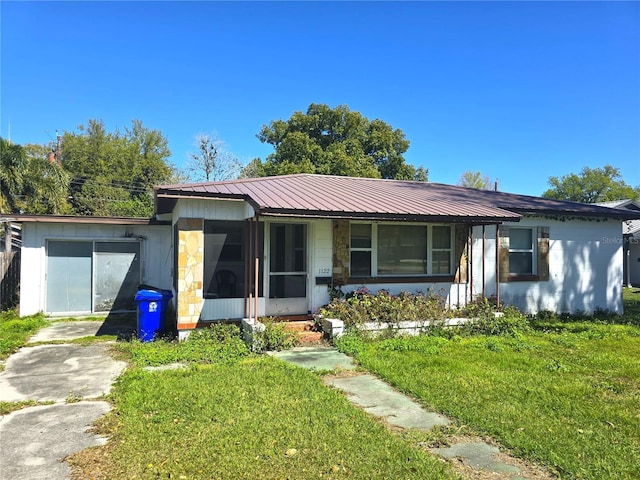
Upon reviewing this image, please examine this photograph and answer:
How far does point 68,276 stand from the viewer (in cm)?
1274

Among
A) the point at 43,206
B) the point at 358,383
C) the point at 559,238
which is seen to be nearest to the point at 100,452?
the point at 358,383

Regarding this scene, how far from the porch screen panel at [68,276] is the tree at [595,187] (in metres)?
54.4

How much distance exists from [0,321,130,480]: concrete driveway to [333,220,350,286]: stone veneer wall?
4.78 m

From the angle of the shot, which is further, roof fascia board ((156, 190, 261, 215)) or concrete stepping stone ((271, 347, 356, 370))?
roof fascia board ((156, 190, 261, 215))

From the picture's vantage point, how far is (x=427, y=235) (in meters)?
11.2

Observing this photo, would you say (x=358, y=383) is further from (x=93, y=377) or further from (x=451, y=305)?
(x=451, y=305)

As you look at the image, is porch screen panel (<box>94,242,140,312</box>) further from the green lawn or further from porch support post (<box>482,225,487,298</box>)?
porch support post (<box>482,225,487,298</box>)

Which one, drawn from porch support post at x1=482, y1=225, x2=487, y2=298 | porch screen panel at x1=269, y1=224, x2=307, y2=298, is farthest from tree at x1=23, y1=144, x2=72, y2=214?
porch support post at x1=482, y1=225, x2=487, y2=298

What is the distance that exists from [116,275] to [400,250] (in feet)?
27.4

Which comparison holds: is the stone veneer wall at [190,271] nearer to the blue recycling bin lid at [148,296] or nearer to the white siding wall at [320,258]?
the blue recycling bin lid at [148,296]

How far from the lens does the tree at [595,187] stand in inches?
2037

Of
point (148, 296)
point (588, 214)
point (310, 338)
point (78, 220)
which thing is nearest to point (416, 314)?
point (310, 338)

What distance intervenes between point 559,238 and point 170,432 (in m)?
11.7

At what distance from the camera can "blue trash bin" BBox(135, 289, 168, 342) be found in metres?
9.02
